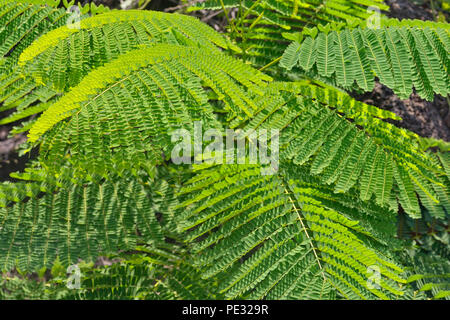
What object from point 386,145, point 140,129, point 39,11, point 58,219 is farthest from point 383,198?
point 39,11

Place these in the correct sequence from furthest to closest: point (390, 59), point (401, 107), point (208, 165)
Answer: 1. point (401, 107)
2. point (208, 165)
3. point (390, 59)

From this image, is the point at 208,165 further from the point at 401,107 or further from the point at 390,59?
the point at 401,107

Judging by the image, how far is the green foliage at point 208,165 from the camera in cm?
118

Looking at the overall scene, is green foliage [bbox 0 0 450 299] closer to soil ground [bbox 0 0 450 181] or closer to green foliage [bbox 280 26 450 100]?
green foliage [bbox 280 26 450 100]

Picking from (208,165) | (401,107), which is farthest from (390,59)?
(401,107)

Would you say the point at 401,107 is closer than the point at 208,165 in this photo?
No

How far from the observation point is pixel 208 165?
5.01 feet

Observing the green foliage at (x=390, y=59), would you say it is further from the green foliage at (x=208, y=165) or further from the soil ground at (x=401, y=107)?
the soil ground at (x=401, y=107)

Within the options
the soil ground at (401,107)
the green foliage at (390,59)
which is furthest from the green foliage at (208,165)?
the soil ground at (401,107)

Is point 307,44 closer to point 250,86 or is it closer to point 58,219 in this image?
point 250,86

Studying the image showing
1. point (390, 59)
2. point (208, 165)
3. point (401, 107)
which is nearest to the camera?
point (390, 59)

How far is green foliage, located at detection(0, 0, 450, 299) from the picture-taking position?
1184 millimetres

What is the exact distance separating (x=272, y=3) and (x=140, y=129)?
3.34 ft

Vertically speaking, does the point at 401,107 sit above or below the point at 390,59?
below
